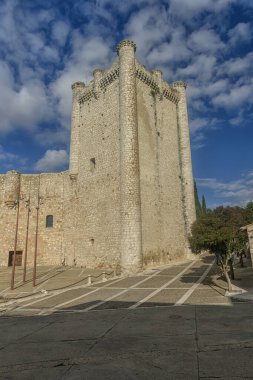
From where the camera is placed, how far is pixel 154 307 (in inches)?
431

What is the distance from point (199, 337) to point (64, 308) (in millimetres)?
6868

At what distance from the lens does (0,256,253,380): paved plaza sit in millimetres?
4816

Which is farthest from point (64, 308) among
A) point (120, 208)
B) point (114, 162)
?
point (114, 162)

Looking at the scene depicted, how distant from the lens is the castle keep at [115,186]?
945 inches

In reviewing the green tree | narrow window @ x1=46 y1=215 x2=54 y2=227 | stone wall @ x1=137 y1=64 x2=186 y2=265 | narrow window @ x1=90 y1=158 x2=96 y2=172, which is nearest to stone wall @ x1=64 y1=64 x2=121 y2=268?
narrow window @ x1=90 y1=158 x2=96 y2=172

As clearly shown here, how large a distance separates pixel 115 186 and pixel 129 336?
18721 mm

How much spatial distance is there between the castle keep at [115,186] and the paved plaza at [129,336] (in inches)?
390

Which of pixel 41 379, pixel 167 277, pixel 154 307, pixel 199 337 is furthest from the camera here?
pixel 167 277

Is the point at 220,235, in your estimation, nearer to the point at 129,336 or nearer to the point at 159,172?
the point at 129,336

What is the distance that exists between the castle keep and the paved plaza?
9.90m

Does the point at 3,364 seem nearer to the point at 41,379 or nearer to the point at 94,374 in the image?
the point at 41,379

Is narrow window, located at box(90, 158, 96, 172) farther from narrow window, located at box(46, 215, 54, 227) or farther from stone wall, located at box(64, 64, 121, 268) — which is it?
narrow window, located at box(46, 215, 54, 227)

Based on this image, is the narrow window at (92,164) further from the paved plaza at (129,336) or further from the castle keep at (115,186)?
the paved plaza at (129,336)

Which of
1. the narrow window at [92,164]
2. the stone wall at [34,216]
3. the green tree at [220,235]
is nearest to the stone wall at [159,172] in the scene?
the narrow window at [92,164]
